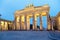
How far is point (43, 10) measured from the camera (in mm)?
51812

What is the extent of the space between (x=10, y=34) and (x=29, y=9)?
95.2ft

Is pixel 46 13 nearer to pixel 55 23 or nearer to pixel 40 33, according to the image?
pixel 55 23

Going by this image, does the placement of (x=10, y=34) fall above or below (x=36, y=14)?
below

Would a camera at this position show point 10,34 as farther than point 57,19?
No

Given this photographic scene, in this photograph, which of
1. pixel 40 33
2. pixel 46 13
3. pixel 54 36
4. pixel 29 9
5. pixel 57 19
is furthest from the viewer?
pixel 57 19

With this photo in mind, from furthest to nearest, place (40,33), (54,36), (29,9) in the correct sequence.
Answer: (29,9) → (40,33) → (54,36)

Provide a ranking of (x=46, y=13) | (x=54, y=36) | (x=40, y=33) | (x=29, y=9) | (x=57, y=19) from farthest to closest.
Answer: (x=57, y=19), (x=29, y=9), (x=46, y=13), (x=40, y=33), (x=54, y=36)

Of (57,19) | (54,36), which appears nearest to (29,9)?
(57,19)

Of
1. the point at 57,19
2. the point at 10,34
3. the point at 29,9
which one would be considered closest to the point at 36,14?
the point at 29,9

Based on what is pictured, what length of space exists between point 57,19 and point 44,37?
3592 centimetres

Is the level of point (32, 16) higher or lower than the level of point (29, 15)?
lower

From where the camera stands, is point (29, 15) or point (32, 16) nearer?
point (32, 16)

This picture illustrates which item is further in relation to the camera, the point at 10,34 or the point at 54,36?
the point at 10,34

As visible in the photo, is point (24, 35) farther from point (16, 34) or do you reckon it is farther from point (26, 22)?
point (26, 22)
